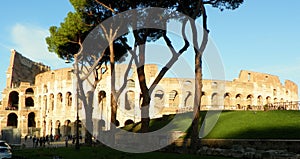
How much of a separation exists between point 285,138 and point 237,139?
1908 mm

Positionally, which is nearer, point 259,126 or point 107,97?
point 259,126

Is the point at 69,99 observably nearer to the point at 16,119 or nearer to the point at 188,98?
the point at 16,119

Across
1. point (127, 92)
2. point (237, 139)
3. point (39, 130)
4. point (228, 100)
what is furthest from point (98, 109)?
point (237, 139)

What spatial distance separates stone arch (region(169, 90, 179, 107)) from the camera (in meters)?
40.5

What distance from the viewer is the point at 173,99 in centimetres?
4081

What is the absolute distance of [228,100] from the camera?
42594 millimetres

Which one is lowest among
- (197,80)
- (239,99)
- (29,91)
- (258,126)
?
Answer: (258,126)

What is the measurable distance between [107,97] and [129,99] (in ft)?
7.89

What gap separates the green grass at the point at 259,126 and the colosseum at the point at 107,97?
16.3m

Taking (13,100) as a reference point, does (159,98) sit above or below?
below

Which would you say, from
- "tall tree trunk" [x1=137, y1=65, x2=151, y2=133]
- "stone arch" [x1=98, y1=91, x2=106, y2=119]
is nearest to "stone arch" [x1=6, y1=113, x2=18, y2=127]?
"stone arch" [x1=98, y1=91, x2=106, y2=119]

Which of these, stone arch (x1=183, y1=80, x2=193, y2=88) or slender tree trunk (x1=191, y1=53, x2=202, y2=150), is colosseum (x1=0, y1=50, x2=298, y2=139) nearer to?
stone arch (x1=183, y1=80, x2=193, y2=88)

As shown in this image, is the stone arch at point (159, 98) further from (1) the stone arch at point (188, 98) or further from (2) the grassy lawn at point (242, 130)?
(2) the grassy lawn at point (242, 130)

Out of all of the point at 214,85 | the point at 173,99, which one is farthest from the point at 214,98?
the point at 173,99
